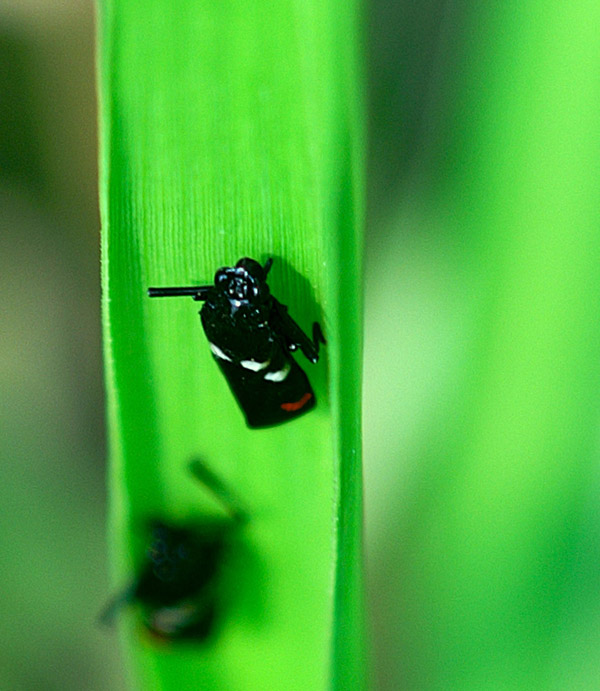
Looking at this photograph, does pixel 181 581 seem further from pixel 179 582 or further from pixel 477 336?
pixel 477 336

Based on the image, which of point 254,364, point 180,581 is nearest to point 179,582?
point 180,581

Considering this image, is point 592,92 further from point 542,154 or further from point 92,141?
point 92,141

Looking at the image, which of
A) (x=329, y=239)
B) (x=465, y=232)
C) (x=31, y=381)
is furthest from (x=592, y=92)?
(x=31, y=381)

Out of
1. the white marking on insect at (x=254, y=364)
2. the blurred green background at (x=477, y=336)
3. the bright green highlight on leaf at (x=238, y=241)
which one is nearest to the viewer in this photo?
the bright green highlight on leaf at (x=238, y=241)

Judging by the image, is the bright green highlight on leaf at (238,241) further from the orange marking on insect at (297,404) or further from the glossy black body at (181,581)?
the glossy black body at (181,581)

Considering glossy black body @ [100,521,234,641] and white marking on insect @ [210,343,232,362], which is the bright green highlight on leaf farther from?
glossy black body @ [100,521,234,641]

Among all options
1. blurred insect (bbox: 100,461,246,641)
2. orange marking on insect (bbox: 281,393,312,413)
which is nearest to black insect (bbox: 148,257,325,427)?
orange marking on insect (bbox: 281,393,312,413)

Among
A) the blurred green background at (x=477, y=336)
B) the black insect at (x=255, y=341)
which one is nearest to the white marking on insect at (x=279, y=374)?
the black insect at (x=255, y=341)
